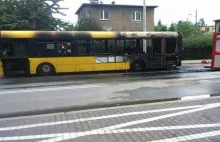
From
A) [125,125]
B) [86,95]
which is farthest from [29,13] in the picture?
[125,125]

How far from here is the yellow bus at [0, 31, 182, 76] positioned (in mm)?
17453

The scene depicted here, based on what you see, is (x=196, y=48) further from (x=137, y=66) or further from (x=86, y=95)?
(x=86, y=95)

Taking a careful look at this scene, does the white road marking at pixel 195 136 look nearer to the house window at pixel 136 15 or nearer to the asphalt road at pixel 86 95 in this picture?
the asphalt road at pixel 86 95

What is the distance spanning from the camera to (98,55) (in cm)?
1888

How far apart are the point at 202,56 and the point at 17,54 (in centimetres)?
2080

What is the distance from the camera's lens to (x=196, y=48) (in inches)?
1243

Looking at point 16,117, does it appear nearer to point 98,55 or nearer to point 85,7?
point 98,55

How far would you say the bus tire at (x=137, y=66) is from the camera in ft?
65.5

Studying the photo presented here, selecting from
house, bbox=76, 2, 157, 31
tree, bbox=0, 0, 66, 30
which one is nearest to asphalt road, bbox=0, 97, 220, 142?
tree, bbox=0, 0, 66, 30

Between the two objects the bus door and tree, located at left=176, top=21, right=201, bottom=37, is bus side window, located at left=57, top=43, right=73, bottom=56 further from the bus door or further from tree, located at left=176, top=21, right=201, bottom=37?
tree, located at left=176, top=21, right=201, bottom=37

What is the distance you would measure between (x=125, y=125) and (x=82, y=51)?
41.5ft

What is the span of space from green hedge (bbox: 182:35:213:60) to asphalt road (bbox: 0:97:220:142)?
23654mm

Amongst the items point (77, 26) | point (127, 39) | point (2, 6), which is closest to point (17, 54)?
point (127, 39)

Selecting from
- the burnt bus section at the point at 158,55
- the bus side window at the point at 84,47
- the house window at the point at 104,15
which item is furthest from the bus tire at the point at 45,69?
the house window at the point at 104,15
